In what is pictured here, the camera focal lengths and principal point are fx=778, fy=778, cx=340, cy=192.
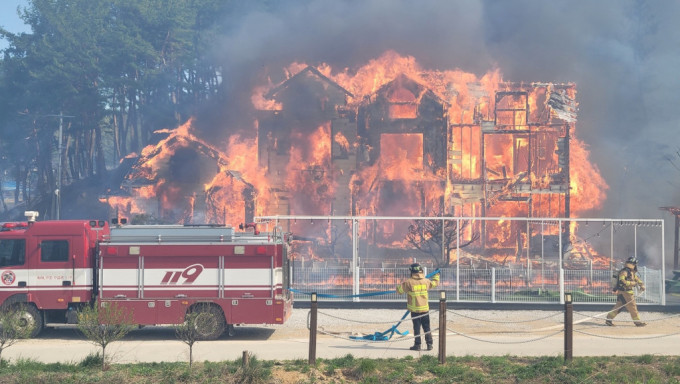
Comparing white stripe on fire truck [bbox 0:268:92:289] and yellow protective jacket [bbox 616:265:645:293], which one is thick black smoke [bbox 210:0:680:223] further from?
white stripe on fire truck [bbox 0:268:92:289]

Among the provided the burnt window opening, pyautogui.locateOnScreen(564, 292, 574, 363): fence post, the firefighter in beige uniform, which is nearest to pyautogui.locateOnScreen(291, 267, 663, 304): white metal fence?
the firefighter in beige uniform

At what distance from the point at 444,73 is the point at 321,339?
37932 millimetres

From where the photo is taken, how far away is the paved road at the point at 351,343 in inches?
649

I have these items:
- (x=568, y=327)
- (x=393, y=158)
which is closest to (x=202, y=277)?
(x=568, y=327)

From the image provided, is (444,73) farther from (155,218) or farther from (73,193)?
(73,193)

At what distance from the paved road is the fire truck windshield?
2039 millimetres

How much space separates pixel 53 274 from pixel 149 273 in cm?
249

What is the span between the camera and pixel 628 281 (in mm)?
21641

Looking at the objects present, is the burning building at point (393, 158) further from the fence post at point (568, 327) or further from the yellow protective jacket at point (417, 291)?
the fence post at point (568, 327)

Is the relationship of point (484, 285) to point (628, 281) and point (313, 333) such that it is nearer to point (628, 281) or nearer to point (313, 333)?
point (628, 281)

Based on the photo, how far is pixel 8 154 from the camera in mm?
75562

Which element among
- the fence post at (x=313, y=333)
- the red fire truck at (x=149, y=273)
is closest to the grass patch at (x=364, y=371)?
the fence post at (x=313, y=333)

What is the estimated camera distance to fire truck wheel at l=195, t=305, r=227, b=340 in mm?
18719

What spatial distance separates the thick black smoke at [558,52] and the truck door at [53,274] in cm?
3739
